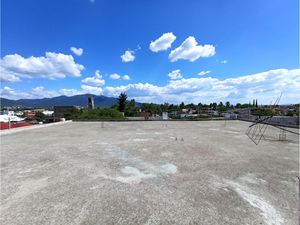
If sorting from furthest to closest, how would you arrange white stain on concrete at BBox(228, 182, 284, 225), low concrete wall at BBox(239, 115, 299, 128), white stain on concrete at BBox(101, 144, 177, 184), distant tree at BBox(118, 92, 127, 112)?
1. distant tree at BBox(118, 92, 127, 112)
2. low concrete wall at BBox(239, 115, 299, 128)
3. white stain on concrete at BBox(101, 144, 177, 184)
4. white stain on concrete at BBox(228, 182, 284, 225)

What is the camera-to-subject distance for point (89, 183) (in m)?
2.56

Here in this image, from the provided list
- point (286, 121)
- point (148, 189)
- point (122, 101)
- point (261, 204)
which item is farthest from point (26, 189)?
point (122, 101)

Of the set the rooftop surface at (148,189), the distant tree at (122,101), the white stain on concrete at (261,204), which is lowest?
the white stain on concrete at (261,204)

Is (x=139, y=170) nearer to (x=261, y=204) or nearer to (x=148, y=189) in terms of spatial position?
(x=148, y=189)

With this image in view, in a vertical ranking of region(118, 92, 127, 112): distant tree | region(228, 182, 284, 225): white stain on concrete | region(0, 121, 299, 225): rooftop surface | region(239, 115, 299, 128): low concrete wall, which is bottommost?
region(228, 182, 284, 225): white stain on concrete

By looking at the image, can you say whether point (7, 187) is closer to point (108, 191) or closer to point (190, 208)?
point (108, 191)

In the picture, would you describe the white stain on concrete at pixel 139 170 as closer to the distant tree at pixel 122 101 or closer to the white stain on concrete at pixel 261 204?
the white stain on concrete at pixel 261 204

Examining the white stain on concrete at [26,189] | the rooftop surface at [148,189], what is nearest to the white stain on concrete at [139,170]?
the rooftop surface at [148,189]

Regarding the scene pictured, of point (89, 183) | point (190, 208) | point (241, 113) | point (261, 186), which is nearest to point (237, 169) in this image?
point (261, 186)

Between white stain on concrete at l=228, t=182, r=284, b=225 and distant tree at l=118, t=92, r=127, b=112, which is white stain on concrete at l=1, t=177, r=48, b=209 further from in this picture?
distant tree at l=118, t=92, r=127, b=112

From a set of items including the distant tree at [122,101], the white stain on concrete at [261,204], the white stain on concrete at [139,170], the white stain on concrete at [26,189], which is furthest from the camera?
the distant tree at [122,101]

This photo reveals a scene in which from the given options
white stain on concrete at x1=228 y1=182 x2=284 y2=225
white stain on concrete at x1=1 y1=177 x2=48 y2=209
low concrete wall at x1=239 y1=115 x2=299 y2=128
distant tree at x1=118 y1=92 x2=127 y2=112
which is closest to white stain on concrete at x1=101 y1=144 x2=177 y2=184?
white stain on concrete at x1=1 y1=177 x2=48 y2=209

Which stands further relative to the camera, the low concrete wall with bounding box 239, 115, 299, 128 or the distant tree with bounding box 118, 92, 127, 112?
the distant tree with bounding box 118, 92, 127, 112

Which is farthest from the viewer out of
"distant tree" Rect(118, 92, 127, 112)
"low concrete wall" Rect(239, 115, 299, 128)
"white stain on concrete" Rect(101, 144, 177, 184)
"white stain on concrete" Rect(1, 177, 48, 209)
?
"distant tree" Rect(118, 92, 127, 112)
